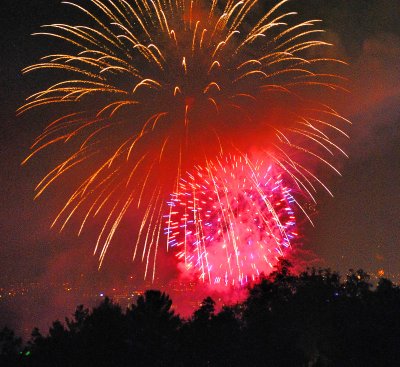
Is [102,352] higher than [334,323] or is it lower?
lower

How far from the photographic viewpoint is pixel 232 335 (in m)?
32.1

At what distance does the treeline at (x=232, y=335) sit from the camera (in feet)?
87.4

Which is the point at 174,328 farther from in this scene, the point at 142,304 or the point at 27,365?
A: the point at 27,365

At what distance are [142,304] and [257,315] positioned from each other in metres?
9.97

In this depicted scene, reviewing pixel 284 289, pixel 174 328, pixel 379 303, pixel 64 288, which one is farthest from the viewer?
pixel 64 288

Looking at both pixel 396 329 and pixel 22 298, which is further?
pixel 22 298

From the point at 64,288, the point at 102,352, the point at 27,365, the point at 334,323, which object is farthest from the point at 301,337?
the point at 64,288

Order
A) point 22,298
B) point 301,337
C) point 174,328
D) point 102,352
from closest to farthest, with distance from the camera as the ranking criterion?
point 102,352
point 174,328
point 301,337
point 22,298

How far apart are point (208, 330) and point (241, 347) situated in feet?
7.73

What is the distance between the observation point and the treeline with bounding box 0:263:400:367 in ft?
87.4

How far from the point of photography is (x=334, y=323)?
32.7 metres

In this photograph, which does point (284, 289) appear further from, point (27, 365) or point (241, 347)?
point (27, 365)

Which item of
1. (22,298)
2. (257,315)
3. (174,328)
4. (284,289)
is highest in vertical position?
(22,298)

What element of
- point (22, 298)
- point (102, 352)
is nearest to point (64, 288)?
point (22, 298)
